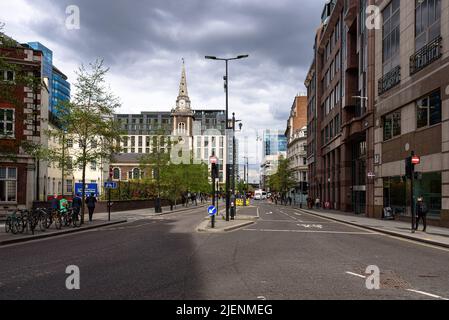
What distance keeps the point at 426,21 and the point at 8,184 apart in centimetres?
2899

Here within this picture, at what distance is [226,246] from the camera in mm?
14578

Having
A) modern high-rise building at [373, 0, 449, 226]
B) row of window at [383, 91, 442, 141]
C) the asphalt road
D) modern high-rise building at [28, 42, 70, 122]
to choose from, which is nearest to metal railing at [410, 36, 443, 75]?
modern high-rise building at [373, 0, 449, 226]

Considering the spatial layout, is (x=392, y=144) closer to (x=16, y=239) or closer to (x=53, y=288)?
(x=16, y=239)

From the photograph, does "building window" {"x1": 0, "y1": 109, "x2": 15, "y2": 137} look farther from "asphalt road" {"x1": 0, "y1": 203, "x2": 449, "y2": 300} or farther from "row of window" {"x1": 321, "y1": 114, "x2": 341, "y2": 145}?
"row of window" {"x1": 321, "y1": 114, "x2": 341, "y2": 145}

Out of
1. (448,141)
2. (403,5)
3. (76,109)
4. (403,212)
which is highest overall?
(403,5)

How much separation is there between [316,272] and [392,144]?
24591 mm

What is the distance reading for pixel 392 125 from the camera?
32094 mm

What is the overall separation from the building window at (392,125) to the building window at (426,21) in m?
5.14

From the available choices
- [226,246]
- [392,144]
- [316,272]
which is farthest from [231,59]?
[316,272]

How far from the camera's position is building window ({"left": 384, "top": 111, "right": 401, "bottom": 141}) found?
101 feet

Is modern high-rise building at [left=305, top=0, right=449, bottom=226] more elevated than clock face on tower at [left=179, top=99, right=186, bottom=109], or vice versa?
clock face on tower at [left=179, top=99, right=186, bottom=109]

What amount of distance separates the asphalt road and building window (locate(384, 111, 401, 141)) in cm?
1682

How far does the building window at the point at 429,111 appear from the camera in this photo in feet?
83.0
